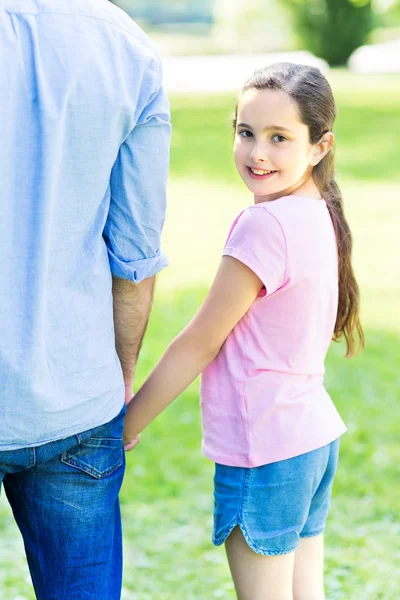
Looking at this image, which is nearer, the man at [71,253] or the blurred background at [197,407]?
the man at [71,253]

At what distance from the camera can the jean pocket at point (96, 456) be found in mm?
1915

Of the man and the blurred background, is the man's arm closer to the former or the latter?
the man

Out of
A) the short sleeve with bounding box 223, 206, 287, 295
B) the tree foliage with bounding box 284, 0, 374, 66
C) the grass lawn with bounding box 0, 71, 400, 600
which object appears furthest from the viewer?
the tree foliage with bounding box 284, 0, 374, 66

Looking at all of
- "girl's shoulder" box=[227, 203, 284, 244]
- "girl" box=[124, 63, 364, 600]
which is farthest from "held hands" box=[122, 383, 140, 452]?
"girl's shoulder" box=[227, 203, 284, 244]

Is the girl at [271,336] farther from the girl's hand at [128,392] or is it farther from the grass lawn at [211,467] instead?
the grass lawn at [211,467]

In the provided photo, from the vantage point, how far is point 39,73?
64.5 inches

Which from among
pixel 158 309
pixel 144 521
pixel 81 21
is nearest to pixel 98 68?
pixel 81 21

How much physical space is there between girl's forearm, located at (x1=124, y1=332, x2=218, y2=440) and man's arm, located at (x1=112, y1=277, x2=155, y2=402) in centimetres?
8

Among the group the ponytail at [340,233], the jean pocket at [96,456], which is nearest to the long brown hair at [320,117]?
the ponytail at [340,233]

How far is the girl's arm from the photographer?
6.69 ft

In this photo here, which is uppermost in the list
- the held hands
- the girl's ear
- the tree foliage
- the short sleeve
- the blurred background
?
the girl's ear

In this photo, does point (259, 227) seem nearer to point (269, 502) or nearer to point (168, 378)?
point (168, 378)

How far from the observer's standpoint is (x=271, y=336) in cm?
209

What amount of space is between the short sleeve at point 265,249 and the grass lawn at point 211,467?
448 mm
